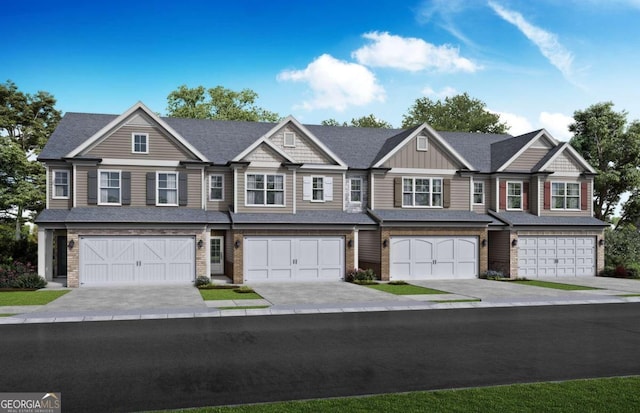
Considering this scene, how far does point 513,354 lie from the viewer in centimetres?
1224

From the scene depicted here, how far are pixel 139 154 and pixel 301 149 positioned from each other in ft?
28.4

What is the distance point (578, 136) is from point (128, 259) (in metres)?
36.5

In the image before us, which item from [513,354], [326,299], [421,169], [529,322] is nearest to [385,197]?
[421,169]

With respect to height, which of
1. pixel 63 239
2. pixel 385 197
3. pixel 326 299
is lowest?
pixel 326 299

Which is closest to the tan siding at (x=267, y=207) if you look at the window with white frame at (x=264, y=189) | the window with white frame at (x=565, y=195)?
the window with white frame at (x=264, y=189)

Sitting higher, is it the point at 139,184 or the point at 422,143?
the point at 422,143

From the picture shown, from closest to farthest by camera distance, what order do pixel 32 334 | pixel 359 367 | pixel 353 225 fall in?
pixel 359 367 < pixel 32 334 < pixel 353 225

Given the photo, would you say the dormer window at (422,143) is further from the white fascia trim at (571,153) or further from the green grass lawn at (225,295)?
the green grass lawn at (225,295)

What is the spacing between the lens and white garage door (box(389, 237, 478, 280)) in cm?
3045

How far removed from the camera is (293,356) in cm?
1201

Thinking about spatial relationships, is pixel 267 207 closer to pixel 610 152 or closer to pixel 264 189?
pixel 264 189

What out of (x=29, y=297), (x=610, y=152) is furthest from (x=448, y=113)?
(x=29, y=297)

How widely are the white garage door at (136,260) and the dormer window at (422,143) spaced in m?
14.1

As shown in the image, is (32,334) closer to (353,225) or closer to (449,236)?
(353,225)
